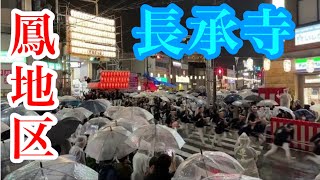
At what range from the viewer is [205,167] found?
564 centimetres

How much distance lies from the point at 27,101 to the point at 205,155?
11.3 ft

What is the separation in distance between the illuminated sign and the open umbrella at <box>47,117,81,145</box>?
21391mm

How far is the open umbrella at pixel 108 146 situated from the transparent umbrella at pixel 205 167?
204 cm

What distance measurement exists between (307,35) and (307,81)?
11.0 feet

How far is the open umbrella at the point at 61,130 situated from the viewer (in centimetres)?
800

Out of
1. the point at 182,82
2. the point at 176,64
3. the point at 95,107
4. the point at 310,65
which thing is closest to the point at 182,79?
the point at 182,82

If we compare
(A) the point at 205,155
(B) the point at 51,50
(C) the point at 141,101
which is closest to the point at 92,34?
(C) the point at 141,101

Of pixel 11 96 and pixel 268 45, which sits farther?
pixel 268 45

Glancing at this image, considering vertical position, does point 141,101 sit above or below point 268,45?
below

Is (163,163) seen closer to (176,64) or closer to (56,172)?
(56,172)

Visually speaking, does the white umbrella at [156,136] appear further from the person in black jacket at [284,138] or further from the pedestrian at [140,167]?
the person in black jacket at [284,138]

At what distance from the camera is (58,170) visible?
4625 millimetres

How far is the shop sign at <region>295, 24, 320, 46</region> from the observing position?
20594mm

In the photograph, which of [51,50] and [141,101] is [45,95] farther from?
[141,101]
